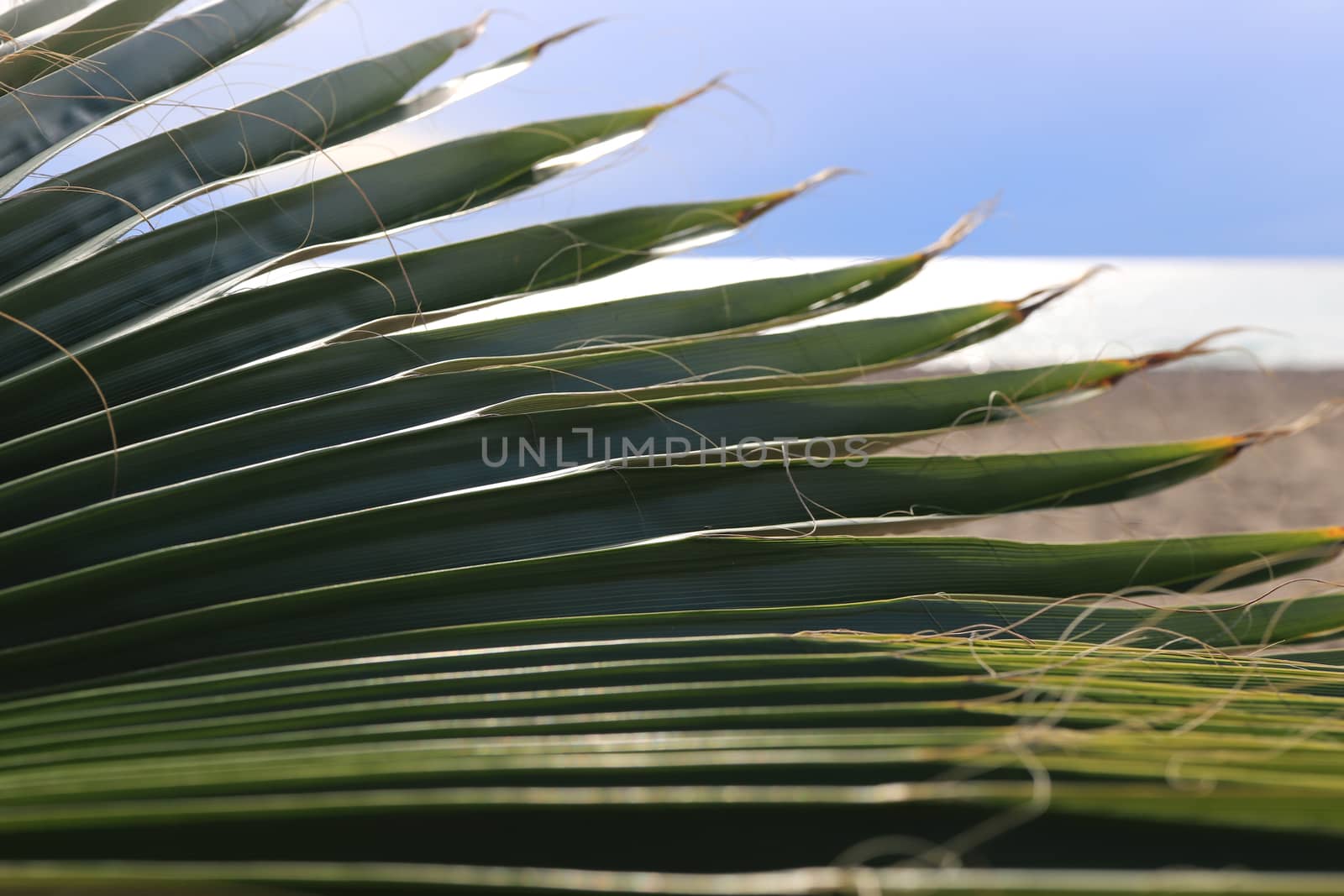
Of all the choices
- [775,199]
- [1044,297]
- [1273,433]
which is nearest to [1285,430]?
[1273,433]

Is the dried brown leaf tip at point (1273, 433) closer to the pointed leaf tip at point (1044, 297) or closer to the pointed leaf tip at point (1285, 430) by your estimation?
the pointed leaf tip at point (1285, 430)

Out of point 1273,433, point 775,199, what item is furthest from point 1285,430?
point 775,199

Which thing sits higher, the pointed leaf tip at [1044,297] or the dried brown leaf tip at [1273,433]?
the pointed leaf tip at [1044,297]

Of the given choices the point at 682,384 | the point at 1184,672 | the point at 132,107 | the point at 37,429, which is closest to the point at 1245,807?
the point at 1184,672

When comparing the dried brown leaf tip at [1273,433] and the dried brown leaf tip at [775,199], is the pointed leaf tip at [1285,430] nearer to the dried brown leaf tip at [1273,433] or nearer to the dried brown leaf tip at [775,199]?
the dried brown leaf tip at [1273,433]

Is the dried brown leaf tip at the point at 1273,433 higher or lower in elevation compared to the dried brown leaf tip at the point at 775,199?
lower

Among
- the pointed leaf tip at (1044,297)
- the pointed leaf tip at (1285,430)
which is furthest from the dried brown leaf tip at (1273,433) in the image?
the pointed leaf tip at (1044,297)

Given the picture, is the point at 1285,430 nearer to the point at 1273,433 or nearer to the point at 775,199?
the point at 1273,433

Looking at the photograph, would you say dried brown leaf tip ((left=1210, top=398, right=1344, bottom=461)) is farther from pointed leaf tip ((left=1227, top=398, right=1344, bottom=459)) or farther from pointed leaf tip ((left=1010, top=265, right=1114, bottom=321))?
pointed leaf tip ((left=1010, top=265, right=1114, bottom=321))

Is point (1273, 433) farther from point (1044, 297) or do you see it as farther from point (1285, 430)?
point (1044, 297)

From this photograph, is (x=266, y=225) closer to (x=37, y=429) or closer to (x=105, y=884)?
(x=37, y=429)

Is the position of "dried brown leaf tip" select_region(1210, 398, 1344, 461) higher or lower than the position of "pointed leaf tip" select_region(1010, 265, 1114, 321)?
lower

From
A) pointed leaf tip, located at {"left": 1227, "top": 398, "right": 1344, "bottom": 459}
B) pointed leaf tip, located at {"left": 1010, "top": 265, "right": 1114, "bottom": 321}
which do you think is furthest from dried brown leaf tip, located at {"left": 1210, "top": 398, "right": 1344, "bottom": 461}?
pointed leaf tip, located at {"left": 1010, "top": 265, "right": 1114, "bottom": 321}

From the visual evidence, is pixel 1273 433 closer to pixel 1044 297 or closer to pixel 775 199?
pixel 1044 297
